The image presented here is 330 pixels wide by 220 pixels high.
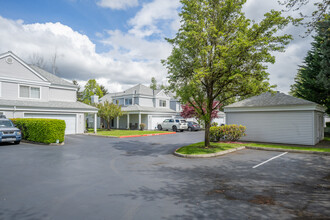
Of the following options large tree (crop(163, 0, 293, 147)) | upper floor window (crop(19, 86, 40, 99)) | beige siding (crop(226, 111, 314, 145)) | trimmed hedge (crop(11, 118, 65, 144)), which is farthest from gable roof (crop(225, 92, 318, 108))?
upper floor window (crop(19, 86, 40, 99))

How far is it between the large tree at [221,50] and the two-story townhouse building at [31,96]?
15551 mm

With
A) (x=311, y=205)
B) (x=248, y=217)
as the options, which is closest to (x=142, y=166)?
(x=248, y=217)

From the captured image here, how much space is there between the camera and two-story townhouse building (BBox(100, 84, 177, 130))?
33594 millimetres

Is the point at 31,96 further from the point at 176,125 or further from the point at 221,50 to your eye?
the point at 221,50

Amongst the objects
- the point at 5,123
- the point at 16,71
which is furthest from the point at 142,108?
the point at 5,123

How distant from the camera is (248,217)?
167 inches

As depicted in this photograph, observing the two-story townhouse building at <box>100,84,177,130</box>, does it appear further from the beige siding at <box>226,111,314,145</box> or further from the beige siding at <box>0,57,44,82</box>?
the beige siding at <box>226,111,314,145</box>

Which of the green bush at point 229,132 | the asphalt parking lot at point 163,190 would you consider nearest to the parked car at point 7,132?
the asphalt parking lot at point 163,190

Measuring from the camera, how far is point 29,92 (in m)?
22.8

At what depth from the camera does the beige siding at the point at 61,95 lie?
991 inches

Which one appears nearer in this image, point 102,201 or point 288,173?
point 102,201

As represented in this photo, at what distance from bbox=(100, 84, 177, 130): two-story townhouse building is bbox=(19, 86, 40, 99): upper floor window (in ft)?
37.6

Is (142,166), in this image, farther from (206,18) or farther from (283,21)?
(283,21)

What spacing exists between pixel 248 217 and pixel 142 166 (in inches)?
213
